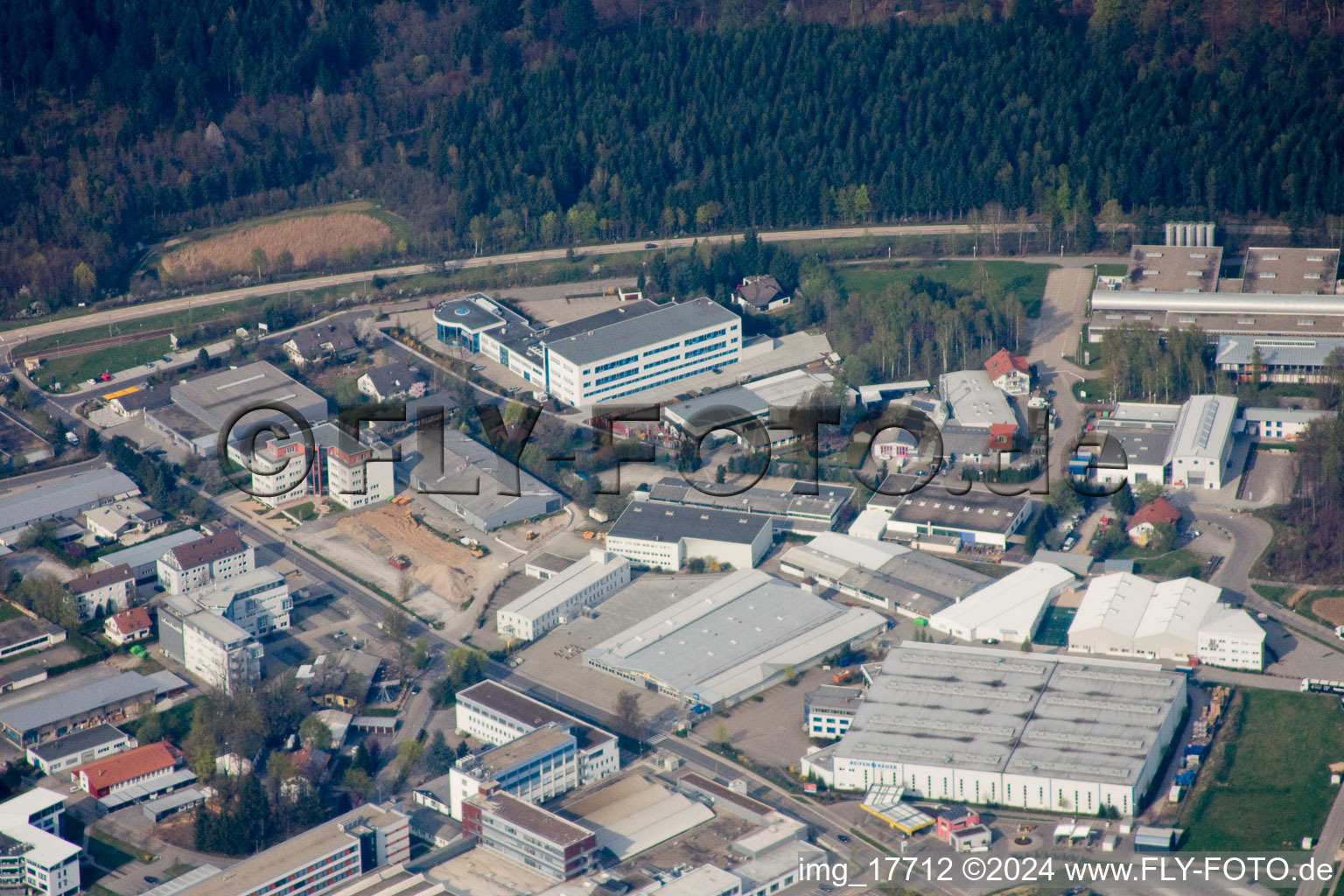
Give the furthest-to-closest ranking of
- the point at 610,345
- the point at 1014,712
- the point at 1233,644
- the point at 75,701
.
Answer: the point at 610,345 → the point at 1233,644 → the point at 75,701 → the point at 1014,712

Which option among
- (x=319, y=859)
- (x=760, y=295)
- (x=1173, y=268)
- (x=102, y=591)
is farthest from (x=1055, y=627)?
(x=102, y=591)

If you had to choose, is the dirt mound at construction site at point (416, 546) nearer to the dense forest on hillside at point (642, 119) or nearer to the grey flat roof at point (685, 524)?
the grey flat roof at point (685, 524)

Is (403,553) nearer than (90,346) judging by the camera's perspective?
Yes

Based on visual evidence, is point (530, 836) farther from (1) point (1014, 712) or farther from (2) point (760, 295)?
(2) point (760, 295)

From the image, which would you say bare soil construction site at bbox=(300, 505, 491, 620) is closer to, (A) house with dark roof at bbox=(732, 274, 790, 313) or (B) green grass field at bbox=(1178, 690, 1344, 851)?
(A) house with dark roof at bbox=(732, 274, 790, 313)

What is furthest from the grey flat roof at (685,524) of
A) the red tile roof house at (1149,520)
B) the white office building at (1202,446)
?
the white office building at (1202,446)

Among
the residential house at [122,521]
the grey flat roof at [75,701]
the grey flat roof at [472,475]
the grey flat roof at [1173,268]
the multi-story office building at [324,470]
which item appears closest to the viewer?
the grey flat roof at [75,701]
